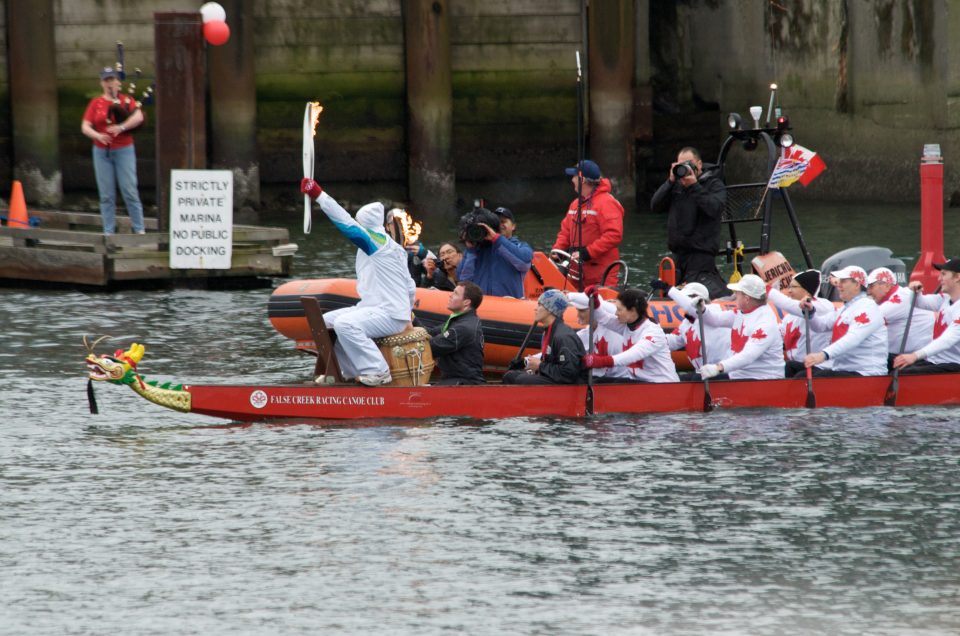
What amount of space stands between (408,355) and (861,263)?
4.40 m

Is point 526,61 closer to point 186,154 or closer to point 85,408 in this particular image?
point 186,154

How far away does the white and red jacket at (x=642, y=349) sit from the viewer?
39.7ft

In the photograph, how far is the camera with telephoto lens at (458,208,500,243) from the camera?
13656 millimetres

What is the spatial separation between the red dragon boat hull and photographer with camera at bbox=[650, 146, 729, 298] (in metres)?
2.24

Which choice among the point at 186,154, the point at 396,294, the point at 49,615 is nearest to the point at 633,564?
the point at 49,615

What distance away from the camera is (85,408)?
12.6 metres

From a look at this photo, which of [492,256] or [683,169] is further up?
[683,169]

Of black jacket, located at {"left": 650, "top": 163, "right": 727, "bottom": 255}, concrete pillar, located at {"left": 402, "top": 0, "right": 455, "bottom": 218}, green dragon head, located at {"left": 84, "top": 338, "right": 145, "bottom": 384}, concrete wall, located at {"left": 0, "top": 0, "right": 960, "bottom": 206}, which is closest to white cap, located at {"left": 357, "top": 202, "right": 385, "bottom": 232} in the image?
green dragon head, located at {"left": 84, "top": 338, "right": 145, "bottom": 384}

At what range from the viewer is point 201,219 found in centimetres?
1772

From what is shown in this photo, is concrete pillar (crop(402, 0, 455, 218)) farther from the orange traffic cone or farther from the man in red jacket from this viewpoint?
the man in red jacket

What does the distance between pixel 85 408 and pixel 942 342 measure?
21.8 ft

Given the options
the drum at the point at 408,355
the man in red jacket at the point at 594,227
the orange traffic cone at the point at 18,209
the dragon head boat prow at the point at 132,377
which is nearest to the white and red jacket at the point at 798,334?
the man in red jacket at the point at 594,227

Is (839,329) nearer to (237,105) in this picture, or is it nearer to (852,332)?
(852,332)

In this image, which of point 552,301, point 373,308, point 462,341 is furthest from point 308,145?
point 552,301
